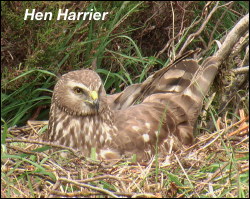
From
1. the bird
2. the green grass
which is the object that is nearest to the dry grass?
the green grass

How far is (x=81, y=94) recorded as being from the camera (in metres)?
5.04

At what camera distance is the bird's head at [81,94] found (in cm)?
497

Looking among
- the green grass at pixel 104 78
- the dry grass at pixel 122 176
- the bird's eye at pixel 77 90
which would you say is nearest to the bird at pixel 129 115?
the bird's eye at pixel 77 90

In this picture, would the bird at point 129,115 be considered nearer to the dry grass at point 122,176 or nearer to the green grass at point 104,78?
the green grass at point 104,78

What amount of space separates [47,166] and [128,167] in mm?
A: 591

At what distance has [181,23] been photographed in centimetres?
638

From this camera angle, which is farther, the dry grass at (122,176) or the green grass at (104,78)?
the green grass at (104,78)

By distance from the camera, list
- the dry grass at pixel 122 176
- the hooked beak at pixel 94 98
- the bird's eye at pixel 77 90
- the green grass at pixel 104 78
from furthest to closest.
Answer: the bird's eye at pixel 77 90 < the hooked beak at pixel 94 98 < the green grass at pixel 104 78 < the dry grass at pixel 122 176

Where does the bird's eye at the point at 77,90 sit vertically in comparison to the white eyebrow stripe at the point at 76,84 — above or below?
below

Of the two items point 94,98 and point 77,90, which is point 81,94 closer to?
point 77,90

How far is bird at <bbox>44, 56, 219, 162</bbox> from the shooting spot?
4992 mm

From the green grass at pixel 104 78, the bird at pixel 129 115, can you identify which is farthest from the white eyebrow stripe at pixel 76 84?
the green grass at pixel 104 78

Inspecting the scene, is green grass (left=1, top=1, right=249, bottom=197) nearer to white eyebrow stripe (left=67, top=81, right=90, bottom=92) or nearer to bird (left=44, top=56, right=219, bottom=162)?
bird (left=44, top=56, right=219, bottom=162)

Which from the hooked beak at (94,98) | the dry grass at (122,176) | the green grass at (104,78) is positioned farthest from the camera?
the hooked beak at (94,98)
